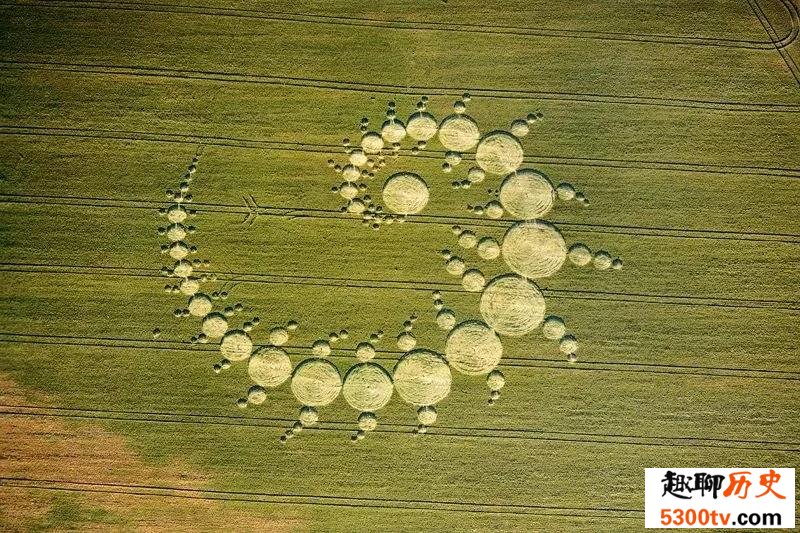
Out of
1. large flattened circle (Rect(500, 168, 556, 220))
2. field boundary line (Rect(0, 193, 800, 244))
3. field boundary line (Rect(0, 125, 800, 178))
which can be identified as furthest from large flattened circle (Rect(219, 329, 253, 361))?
large flattened circle (Rect(500, 168, 556, 220))

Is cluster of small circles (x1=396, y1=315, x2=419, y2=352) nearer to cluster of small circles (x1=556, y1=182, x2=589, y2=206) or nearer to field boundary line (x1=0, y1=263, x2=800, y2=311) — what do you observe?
field boundary line (x1=0, y1=263, x2=800, y2=311)

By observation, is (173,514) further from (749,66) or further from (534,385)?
(749,66)

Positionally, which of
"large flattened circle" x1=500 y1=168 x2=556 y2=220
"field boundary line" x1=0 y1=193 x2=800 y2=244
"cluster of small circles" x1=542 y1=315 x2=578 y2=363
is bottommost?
"cluster of small circles" x1=542 y1=315 x2=578 y2=363

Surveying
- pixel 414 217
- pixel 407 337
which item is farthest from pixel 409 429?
pixel 414 217

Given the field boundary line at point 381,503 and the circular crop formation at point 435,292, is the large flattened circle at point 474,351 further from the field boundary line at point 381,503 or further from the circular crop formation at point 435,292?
the field boundary line at point 381,503

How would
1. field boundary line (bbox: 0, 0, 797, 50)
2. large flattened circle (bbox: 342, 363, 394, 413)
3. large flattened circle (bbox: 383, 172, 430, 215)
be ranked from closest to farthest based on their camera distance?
1. large flattened circle (bbox: 342, 363, 394, 413)
2. large flattened circle (bbox: 383, 172, 430, 215)
3. field boundary line (bbox: 0, 0, 797, 50)

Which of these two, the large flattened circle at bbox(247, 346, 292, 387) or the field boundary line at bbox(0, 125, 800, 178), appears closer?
the large flattened circle at bbox(247, 346, 292, 387)

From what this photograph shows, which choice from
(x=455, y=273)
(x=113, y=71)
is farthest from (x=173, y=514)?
(x=113, y=71)

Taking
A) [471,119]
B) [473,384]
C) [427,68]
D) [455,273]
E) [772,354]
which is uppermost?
[427,68]
